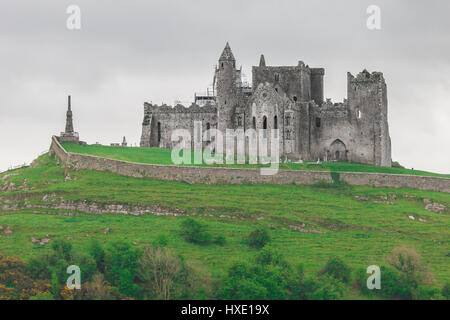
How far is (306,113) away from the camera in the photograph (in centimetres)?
12962

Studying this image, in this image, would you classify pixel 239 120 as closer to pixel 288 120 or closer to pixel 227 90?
pixel 227 90

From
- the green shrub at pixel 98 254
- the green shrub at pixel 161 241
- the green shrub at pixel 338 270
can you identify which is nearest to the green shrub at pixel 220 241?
the green shrub at pixel 161 241

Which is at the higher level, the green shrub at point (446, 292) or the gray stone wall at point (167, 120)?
the gray stone wall at point (167, 120)

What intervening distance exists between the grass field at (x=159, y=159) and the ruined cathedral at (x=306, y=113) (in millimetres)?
4025

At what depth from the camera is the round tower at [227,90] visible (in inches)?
5069

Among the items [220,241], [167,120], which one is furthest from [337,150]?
[220,241]

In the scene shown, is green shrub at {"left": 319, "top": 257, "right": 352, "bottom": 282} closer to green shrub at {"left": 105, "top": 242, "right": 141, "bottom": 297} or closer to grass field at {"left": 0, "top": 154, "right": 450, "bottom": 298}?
grass field at {"left": 0, "top": 154, "right": 450, "bottom": 298}

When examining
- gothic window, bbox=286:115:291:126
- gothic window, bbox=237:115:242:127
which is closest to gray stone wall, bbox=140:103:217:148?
gothic window, bbox=237:115:242:127

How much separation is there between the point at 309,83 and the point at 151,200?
36085mm

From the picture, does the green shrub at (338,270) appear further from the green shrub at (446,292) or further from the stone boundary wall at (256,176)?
the stone boundary wall at (256,176)

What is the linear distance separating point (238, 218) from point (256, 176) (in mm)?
9269

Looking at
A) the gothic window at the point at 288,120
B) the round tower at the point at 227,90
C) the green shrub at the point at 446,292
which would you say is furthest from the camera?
the round tower at the point at 227,90

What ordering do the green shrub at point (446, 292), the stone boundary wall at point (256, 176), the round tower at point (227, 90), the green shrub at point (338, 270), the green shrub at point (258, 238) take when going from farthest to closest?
the round tower at point (227, 90)
the stone boundary wall at point (256, 176)
the green shrub at point (258, 238)
the green shrub at point (338, 270)
the green shrub at point (446, 292)

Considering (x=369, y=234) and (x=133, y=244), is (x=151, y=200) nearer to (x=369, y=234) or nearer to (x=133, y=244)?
(x=133, y=244)
